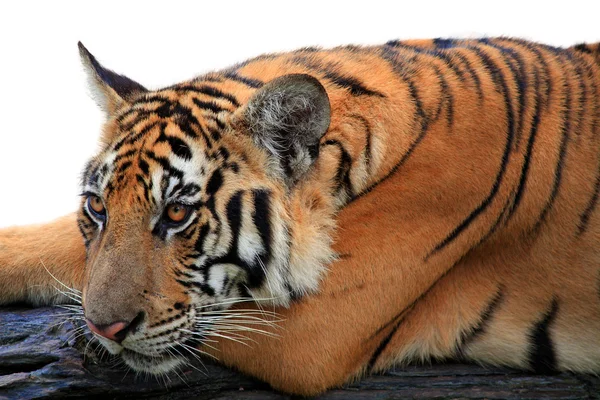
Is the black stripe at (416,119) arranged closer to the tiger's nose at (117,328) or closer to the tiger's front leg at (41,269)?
the tiger's nose at (117,328)

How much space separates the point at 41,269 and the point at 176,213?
0.84 m

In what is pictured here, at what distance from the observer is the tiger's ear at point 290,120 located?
102 inches

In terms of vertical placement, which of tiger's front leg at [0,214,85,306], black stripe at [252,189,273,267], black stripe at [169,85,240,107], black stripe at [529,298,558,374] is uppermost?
black stripe at [169,85,240,107]

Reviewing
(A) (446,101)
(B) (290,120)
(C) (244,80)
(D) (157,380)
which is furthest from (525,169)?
(D) (157,380)

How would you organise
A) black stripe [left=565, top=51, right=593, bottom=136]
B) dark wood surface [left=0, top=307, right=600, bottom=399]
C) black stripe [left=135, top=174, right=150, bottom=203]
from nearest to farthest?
black stripe [left=135, top=174, right=150, bottom=203] → dark wood surface [left=0, top=307, right=600, bottom=399] → black stripe [left=565, top=51, right=593, bottom=136]

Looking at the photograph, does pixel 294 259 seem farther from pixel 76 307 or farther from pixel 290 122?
pixel 76 307

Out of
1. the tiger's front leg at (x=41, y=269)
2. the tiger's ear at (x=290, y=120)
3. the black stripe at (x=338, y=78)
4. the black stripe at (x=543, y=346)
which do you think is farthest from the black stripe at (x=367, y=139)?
the tiger's front leg at (x=41, y=269)

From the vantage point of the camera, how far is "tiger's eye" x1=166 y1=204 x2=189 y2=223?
2.57m

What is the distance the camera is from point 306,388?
2852 mm

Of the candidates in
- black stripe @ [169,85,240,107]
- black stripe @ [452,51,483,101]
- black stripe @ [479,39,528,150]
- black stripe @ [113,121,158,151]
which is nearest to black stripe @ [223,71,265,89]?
black stripe @ [169,85,240,107]

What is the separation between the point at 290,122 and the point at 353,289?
2.08 ft

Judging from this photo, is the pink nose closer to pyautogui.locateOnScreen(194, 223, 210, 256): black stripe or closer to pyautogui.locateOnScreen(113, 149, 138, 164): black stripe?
pyautogui.locateOnScreen(194, 223, 210, 256): black stripe

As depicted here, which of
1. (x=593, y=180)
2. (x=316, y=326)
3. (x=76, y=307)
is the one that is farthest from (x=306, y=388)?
(x=593, y=180)

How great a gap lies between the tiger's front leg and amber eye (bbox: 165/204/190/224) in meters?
0.68
